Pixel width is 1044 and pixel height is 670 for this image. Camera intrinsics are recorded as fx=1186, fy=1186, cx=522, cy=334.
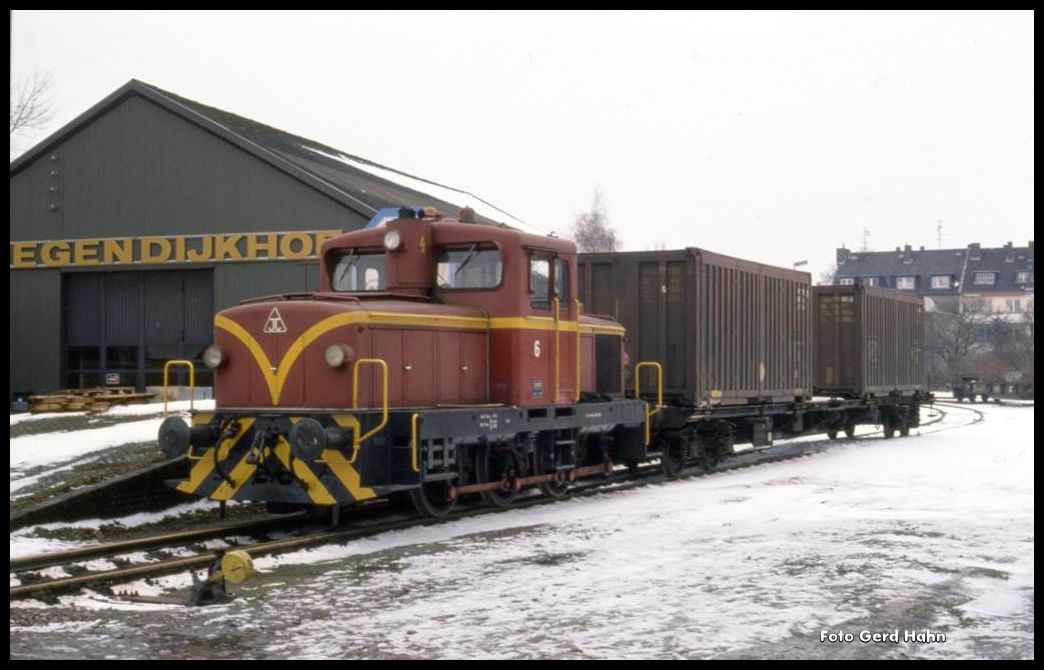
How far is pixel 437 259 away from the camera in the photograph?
12906mm

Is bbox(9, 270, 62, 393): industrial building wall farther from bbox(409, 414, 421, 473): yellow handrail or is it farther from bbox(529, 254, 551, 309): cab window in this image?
bbox(409, 414, 421, 473): yellow handrail

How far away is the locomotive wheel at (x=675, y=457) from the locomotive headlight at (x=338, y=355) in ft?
24.1

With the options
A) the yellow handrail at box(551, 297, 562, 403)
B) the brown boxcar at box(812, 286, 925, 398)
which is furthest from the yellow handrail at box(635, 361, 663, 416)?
the brown boxcar at box(812, 286, 925, 398)

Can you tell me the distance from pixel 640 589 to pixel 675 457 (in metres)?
9.15

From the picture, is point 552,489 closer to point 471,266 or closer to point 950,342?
point 471,266

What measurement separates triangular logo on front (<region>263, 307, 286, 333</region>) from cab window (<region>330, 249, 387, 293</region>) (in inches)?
57.7

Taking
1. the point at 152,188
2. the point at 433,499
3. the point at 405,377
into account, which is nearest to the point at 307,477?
the point at 405,377

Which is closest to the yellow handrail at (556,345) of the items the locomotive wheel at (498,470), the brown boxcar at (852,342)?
the locomotive wheel at (498,470)

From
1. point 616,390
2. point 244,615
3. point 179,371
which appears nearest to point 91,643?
point 244,615

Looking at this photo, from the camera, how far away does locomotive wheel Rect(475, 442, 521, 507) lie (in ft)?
43.0

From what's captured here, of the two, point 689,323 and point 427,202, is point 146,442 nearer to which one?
point 689,323

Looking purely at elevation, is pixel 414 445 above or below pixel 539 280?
below

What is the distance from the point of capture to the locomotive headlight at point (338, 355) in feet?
36.4

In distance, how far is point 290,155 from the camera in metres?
31.0
